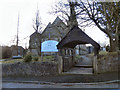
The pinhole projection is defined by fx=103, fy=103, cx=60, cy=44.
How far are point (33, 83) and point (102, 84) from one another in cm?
489

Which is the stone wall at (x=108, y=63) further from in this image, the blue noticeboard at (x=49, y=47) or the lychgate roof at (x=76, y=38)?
the blue noticeboard at (x=49, y=47)

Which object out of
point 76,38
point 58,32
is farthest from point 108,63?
point 58,32

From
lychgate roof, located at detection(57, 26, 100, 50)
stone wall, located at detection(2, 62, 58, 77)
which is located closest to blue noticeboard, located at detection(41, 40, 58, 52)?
lychgate roof, located at detection(57, 26, 100, 50)

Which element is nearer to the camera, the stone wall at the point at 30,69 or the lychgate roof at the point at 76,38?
the lychgate roof at the point at 76,38

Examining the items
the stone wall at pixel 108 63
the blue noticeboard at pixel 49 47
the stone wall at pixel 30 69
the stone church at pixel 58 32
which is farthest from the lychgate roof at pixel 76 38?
the stone church at pixel 58 32

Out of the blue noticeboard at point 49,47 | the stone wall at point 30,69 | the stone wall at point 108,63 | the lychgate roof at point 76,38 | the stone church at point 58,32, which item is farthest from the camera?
the stone church at point 58,32

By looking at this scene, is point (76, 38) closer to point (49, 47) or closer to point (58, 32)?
point (49, 47)

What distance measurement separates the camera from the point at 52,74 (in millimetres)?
9586

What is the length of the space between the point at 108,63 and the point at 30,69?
7.38 meters

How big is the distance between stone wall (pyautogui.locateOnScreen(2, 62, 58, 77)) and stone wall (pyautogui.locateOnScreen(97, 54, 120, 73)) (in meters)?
4.00

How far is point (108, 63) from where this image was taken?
31.1 feet

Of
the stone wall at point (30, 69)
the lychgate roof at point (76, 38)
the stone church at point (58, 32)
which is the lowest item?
the stone wall at point (30, 69)

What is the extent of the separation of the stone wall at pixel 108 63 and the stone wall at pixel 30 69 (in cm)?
400

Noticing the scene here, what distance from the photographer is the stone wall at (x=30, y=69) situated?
9.68 meters
